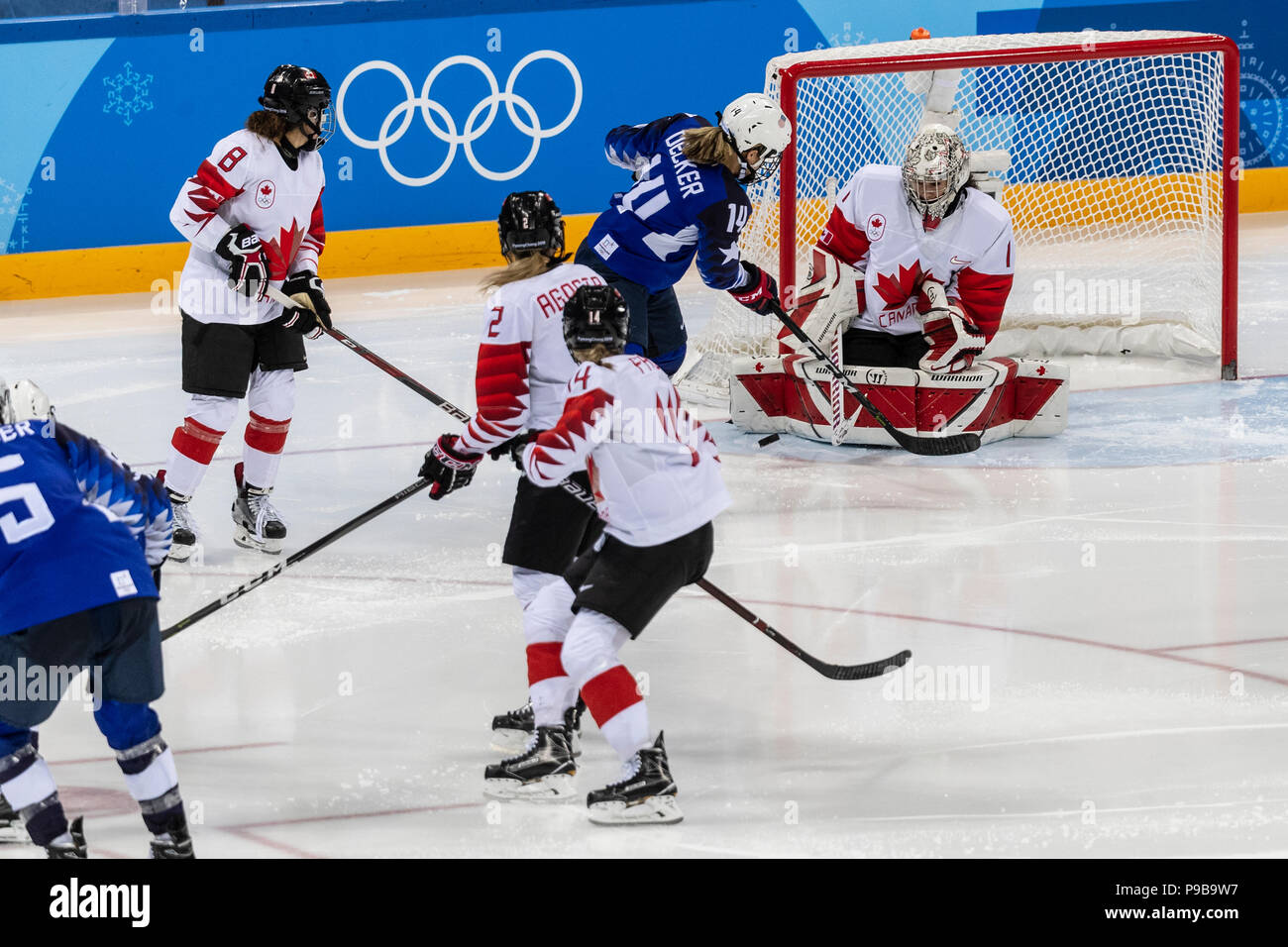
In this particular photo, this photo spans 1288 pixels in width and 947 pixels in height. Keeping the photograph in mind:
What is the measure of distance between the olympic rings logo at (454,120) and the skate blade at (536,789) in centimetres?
633

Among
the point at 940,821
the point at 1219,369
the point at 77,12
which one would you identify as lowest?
the point at 940,821

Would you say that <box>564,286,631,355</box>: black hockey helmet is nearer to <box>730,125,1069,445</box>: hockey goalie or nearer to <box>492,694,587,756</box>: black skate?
<box>492,694,587,756</box>: black skate

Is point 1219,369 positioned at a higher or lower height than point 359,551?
higher

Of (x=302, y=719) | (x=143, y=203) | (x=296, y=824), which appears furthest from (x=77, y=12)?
(x=296, y=824)

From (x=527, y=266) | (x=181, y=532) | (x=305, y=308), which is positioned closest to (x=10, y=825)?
(x=527, y=266)

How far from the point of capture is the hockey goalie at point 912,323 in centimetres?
575

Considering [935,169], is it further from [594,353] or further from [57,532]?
[57,532]

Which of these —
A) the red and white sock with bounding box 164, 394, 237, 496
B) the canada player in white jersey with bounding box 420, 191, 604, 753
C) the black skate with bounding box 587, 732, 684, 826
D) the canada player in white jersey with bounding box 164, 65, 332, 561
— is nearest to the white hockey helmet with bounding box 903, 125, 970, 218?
the canada player in white jersey with bounding box 164, 65, 332, 561

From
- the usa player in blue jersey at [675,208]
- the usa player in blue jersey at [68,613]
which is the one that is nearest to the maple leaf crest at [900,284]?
the usa player in blue jersey at [675,208]

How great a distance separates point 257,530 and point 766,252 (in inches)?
110

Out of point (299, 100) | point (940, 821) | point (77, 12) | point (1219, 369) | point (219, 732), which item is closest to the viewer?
point (940, 821)

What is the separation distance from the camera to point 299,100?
14.9 ft

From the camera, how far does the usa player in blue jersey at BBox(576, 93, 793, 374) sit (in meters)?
4.60

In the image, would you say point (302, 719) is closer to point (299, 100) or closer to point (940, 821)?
point (940, 821)
